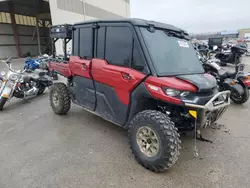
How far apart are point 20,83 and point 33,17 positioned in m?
25.8

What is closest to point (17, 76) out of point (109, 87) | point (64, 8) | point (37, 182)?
point (109, 87)

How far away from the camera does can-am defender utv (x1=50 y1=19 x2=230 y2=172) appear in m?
2.53

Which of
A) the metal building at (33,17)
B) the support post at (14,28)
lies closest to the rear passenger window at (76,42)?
the metal building at (33,17)

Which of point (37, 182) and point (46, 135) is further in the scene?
point (46, 135)

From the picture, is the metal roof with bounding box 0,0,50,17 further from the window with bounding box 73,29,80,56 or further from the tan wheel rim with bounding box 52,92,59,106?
the window with bounding box 73,29,80,56

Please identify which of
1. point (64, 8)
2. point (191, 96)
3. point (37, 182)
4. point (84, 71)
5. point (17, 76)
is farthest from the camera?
point (64, 8)

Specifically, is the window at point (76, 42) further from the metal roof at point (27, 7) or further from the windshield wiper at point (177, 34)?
the metal roof at point (27, 7)

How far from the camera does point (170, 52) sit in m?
3.04

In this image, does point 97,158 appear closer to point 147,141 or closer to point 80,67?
point 147,141

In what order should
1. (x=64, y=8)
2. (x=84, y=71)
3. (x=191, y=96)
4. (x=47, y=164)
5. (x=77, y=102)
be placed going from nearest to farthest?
(x=191, y=96) → (x=47, y=164) → (x=84, y=71) → (x=77, y=102) → (x=64, y=8)

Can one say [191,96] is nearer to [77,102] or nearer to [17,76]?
[77,102]

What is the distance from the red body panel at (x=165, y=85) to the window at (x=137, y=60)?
20cm

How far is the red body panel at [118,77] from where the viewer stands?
9.27 ft

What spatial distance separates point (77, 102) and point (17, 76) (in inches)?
102
